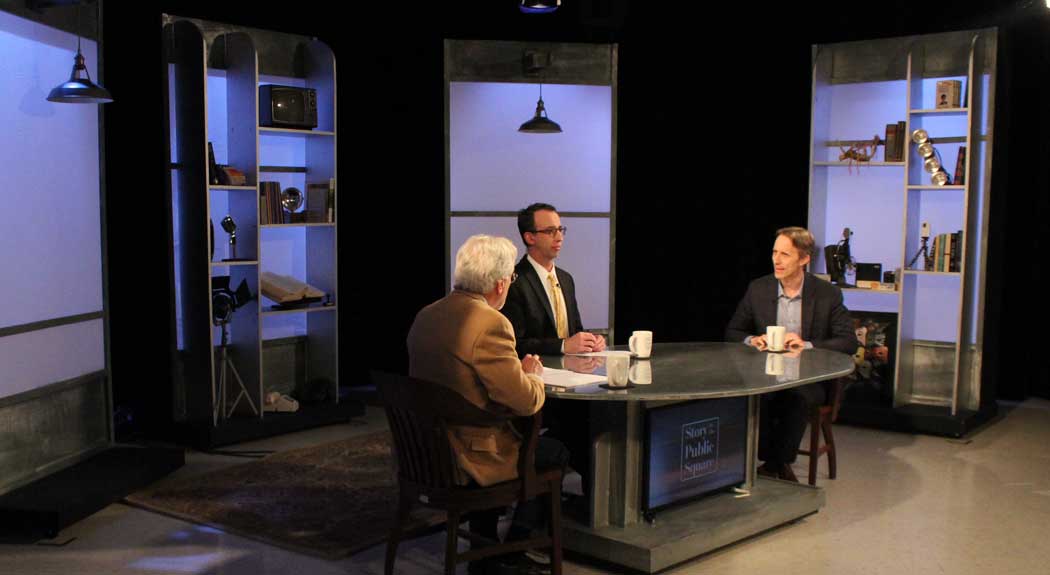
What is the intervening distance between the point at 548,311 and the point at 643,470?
3.17 ft

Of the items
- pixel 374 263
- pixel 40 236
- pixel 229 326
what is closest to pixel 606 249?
pixel 374 263

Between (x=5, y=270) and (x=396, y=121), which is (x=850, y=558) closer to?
(x=5, y=270)

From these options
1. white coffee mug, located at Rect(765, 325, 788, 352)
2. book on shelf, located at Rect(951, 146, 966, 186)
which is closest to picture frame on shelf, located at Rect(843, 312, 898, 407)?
book on shelf, located at Rect(951, 146, 966, 186)

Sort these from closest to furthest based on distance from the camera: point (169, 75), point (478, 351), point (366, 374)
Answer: point (478, 351)
point (169, 75)
point (366, 374)

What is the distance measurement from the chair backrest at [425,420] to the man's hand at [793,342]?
1.89 metres

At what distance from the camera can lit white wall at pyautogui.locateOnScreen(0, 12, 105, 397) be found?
4707 millimetres

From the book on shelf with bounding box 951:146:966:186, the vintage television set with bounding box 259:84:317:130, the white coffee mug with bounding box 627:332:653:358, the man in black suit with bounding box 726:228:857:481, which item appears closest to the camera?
the white coffee mug with bounding box 627:332:653:358

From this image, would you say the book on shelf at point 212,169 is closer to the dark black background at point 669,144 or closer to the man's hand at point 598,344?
the dark black background at point 669,144

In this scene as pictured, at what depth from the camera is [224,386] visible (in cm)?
606

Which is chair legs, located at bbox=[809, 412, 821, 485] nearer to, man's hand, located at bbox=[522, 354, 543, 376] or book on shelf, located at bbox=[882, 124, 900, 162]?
man's hand, located at bbox=[522, 354, 543, 376]

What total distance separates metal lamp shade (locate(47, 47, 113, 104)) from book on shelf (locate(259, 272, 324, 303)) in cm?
170

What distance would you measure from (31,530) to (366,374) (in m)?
3.72

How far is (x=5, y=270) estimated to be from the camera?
15.3 feet

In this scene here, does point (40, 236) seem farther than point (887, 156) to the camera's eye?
No
